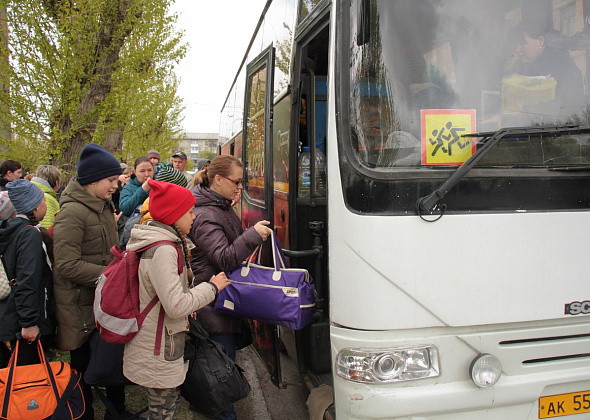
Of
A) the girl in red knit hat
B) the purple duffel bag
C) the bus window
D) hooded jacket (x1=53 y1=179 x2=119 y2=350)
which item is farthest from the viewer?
the bus window

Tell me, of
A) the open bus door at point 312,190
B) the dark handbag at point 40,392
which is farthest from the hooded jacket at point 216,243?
the dark handbag at point 40,392

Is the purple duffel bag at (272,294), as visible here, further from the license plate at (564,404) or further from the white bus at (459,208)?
the license plate at (564,404)

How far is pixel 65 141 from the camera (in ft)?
22.5

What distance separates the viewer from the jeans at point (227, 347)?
3.12m

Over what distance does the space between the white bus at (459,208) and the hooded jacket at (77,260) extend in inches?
70.0

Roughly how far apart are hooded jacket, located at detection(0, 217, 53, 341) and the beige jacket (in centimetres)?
81

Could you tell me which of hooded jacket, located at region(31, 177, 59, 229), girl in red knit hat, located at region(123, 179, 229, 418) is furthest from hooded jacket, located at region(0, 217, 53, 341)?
hooded jacket, located at region(31, 177, 59, 229)

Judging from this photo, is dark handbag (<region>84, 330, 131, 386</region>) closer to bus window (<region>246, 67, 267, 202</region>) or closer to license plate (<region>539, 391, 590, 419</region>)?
bus window (<region>246, 67, 267, 202</region>)

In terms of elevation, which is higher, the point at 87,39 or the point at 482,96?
the point at 87,39

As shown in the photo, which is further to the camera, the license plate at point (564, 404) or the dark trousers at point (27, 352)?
the dark trousers at point (27, 352)

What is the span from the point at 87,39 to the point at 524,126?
6.22m

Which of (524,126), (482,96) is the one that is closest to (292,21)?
(482,96)

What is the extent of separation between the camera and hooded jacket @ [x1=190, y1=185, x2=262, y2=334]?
2.87 meters

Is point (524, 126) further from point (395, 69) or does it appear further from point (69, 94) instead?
point (69, 94)
